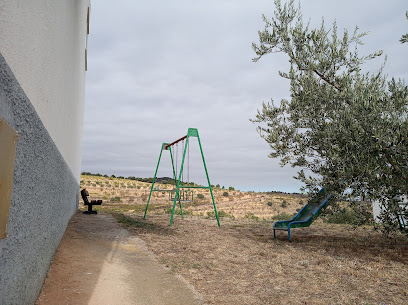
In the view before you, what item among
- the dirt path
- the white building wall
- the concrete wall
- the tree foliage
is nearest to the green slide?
the tree foliage

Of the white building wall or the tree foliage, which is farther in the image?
the tree foliage

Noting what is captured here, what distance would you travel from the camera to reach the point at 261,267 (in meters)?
5.97

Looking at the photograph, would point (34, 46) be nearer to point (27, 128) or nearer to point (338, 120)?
point (27, 128)

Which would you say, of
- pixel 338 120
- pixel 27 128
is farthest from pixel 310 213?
pixel 27 128

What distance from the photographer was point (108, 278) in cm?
479

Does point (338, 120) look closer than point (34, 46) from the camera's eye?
No

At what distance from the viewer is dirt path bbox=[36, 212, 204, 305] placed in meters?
4.10

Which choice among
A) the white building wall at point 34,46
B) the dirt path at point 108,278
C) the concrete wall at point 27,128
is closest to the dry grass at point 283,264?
the dirt path at point 108,278

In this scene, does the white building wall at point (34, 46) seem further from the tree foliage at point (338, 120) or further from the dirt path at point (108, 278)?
the tree foliage at point (338, 120)

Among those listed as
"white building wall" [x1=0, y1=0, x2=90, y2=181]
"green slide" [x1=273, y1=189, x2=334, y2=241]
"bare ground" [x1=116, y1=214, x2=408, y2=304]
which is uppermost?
"white building wall" [x1=0, y1=0, x2=90, y2=181]

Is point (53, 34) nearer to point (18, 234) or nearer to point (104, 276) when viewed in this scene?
point (18, 234)

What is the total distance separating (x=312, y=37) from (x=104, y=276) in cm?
706

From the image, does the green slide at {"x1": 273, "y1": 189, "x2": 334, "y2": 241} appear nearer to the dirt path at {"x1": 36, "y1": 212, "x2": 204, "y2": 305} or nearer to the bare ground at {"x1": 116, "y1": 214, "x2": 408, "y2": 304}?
the bare ground at {"x1": 116, "y1": 214, "x2": 408, "y2": 304}

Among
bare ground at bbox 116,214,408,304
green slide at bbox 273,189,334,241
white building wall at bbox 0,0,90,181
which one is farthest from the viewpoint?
green slide at bbox 273,189,334,241
